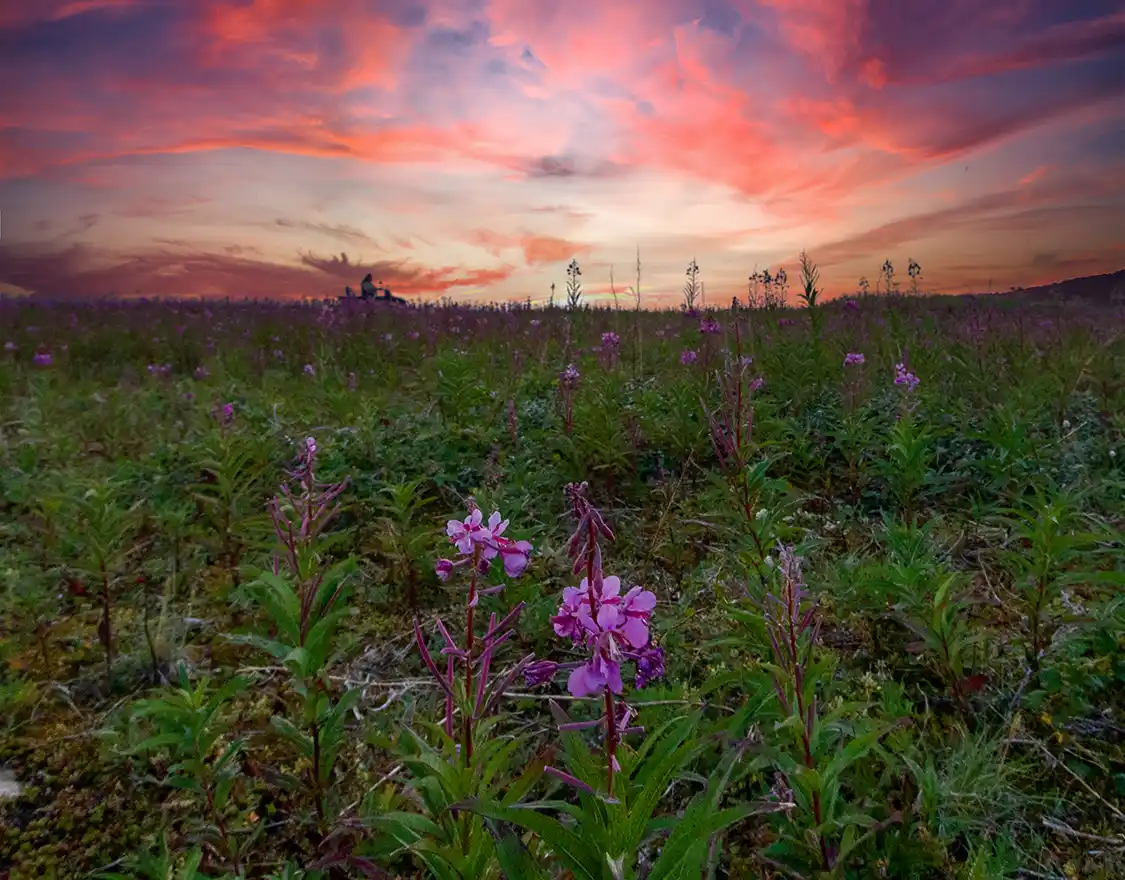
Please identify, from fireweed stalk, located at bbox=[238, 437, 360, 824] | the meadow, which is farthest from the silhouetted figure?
fireweed stalk, located at bbox=[238, 437, 360, 824]

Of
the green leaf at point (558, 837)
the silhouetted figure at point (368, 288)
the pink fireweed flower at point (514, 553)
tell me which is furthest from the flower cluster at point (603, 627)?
the silhouetted figure at point (368, 288)

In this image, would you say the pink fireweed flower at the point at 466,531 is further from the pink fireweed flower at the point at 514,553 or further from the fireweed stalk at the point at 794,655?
the fireweed stalk at the point at 794,655

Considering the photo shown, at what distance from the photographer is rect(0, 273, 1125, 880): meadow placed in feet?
4.75

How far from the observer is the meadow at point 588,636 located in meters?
1.45

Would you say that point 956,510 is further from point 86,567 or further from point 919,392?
point 86,567

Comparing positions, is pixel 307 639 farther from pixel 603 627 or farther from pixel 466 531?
pixel 603 627

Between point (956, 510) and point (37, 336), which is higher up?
point (37, 336)

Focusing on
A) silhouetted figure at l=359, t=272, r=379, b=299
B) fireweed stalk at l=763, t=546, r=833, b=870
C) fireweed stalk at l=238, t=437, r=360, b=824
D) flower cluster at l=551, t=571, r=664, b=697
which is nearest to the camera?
flower cluster at l=551, t=571, r=664, b=697

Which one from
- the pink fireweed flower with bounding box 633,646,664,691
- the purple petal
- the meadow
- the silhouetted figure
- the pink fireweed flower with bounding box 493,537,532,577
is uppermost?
the silhouetted figure

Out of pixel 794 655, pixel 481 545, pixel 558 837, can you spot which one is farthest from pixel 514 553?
pixel 794 655

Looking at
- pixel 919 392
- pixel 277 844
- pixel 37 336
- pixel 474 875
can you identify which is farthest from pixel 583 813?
pixel 37 336

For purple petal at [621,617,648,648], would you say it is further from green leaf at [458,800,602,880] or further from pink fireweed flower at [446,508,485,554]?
pink fireweed flower at [446,508,485,554]

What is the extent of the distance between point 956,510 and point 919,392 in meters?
1.34

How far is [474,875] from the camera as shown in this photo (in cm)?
130
